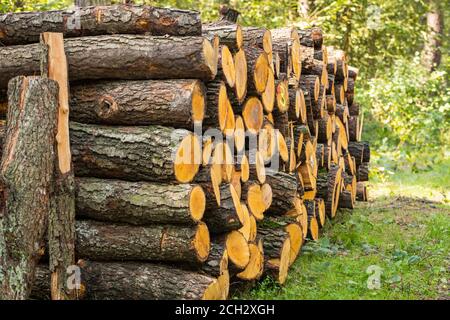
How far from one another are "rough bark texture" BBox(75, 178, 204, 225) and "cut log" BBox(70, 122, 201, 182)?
8cm

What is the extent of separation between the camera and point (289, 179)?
6.32m

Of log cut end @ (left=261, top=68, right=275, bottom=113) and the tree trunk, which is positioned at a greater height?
log cut end @ (left=261, top=68, right=275, bottom=113)

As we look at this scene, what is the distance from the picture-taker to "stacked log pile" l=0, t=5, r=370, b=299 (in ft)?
15.8

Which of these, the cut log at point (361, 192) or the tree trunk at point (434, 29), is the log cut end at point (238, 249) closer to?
the cut log at point (361, 192)

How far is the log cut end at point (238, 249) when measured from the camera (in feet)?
17.4

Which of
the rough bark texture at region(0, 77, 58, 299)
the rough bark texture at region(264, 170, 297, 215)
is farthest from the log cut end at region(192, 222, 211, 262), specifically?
the rough bark texture at region(264, 170, 297, 215)

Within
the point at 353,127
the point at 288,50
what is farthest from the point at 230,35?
the point at 353,127

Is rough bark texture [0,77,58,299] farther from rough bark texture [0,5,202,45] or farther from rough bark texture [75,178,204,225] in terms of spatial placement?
rough bark texture [0,5,202,45]

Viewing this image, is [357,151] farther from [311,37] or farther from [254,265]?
[254,265]

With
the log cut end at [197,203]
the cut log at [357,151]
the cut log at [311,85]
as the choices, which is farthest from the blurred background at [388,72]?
the log cut end at [197,203]

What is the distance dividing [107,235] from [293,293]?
1.66m

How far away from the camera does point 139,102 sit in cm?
496

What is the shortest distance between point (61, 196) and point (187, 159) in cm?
98
